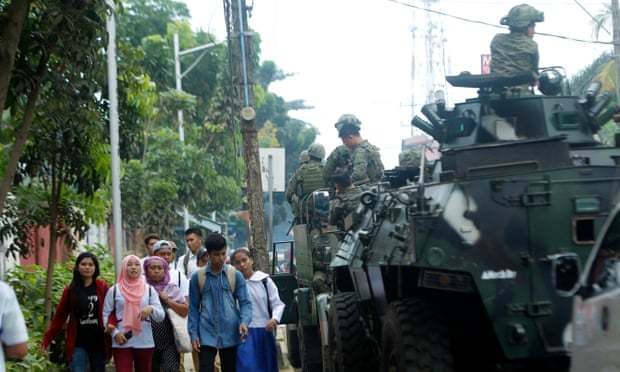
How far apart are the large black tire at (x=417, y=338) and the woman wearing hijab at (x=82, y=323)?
3343 mm

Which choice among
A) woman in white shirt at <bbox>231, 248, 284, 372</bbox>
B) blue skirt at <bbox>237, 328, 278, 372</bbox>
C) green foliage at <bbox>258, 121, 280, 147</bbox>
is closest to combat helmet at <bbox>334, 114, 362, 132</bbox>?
woman in white shirt at <bbox>231, 248, 284, 372</bbox>

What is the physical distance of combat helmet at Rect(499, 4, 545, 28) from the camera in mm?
11258

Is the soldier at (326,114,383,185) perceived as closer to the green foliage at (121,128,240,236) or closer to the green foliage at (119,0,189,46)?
the green foliage at (121,128,240,236)

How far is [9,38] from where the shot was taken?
8.95 metres

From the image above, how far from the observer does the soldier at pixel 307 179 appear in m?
16.1

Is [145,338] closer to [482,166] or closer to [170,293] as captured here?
[170,293]

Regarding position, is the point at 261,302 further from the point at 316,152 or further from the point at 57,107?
the point at 316,152

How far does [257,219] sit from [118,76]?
5.52 metres

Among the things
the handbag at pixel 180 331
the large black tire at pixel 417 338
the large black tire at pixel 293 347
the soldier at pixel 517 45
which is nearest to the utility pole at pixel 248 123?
the large black tire at pixel 293 347

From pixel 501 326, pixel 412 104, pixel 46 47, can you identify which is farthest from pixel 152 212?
pixel 412 104

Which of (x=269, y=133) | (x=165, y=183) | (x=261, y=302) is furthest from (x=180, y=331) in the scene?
(x=269, y=133)

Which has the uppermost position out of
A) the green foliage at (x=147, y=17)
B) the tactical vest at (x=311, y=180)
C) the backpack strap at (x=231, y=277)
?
the green foliage at (x=147, y=17)

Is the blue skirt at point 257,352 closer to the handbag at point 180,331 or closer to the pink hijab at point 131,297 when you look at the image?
the handbag at point 180,331

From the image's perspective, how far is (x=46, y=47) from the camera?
407 inches
